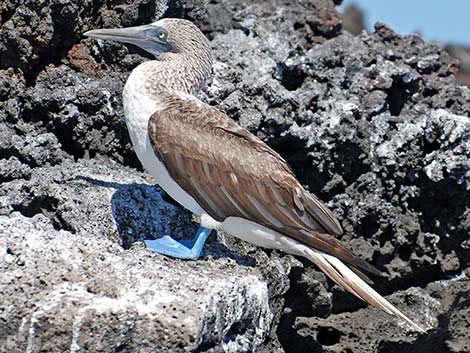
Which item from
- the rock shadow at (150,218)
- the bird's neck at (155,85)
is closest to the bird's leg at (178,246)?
the rock shadow at (150,218)

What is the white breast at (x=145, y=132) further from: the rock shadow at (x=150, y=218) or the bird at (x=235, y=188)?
the rock shadow at (x=150, y=218)

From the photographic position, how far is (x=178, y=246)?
241 inches

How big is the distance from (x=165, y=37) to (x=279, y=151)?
3.87 feet

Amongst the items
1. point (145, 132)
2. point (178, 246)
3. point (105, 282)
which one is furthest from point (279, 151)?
point (105, 282)

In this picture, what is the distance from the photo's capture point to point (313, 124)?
761 centimetres

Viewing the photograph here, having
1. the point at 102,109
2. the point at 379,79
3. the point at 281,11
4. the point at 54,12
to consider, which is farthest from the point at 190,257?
the point at 281,11

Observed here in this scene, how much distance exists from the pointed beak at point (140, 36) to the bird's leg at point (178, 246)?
1.37 meters

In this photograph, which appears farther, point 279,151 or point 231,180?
point 279,151

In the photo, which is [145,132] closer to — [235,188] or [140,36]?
[235,188]

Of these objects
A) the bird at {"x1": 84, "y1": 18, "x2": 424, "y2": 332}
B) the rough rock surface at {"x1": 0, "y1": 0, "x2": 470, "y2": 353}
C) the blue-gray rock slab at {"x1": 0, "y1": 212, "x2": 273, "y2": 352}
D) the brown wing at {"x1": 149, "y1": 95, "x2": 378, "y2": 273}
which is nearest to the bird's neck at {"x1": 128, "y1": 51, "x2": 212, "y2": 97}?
the bird at {"x1": 84, "y1": 18, "x2": 424, "y2": 332}

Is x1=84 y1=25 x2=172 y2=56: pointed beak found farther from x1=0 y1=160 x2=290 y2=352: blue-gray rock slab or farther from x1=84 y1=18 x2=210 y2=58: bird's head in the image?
x1=0 y1=160 x2=290 y2=352: blue-gray rock slab

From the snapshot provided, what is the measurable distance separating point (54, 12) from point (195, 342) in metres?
2.79

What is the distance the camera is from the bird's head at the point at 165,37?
6.98 m

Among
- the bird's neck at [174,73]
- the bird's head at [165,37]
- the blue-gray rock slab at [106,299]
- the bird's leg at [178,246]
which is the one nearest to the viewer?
the blue-gray rock slab at [106,299]
